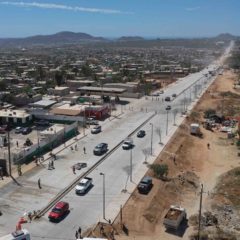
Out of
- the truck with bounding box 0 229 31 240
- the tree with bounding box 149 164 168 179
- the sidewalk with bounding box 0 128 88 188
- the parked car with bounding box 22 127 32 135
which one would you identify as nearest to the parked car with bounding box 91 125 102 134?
the sidewalk with bounding box 0 128 88 188

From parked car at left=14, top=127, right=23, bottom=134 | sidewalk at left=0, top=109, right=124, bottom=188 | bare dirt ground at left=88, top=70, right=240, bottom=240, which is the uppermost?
sidewalk at left=0, top=109, right=124, bottom=188

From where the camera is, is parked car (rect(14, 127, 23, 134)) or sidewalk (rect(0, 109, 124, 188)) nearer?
sidewalk (rect(0, 109, 124, 188))

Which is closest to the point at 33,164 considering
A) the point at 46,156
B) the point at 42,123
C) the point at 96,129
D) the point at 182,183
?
the point at 46,156

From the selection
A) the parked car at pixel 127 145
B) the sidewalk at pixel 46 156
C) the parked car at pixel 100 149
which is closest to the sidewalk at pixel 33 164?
the sidewalk at pixel 46 156

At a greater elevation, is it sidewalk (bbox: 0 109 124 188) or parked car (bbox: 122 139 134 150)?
parked car (bbox: 122 139 134 150)

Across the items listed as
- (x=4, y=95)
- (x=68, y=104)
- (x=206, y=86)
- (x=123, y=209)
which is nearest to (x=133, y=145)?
(x=123, y=209)

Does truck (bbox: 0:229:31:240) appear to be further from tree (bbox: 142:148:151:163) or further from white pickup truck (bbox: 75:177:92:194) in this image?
tree (bbox: 142:148:151:163)

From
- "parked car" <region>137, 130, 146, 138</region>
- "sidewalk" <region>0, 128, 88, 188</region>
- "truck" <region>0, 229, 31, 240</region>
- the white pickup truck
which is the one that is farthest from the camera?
"parked car" <region>137, 130, 146, 138</region>
